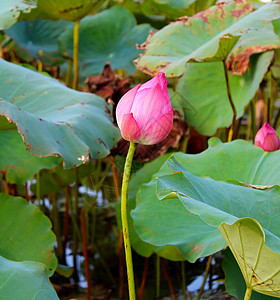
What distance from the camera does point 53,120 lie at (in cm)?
97

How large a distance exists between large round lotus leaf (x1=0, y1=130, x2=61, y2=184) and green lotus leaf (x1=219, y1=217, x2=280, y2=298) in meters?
0.68

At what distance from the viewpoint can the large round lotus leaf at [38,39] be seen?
2.06 meters

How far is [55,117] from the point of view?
3.29ft

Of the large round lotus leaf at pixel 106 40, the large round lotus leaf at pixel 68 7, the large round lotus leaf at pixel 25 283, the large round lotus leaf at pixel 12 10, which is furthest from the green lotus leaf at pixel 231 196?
the large round lotus leaf at pixel 106 40

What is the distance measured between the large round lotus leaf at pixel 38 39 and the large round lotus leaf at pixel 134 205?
39.0 inches

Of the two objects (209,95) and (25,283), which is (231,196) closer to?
(25,283)

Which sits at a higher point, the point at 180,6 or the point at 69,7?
the point at 69,7

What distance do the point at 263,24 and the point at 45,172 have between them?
0.94 metres

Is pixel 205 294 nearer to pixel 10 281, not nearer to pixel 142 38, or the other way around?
pixel 10 281

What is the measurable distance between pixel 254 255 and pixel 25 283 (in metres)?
0.33

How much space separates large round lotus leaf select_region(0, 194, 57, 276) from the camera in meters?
1.01

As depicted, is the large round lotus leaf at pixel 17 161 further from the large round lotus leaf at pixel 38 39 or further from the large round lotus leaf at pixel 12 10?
the large round lotus leaf at pixel 38 39

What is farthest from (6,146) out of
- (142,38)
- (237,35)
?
(142,38)

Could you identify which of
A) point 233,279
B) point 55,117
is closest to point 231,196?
point 233,279
